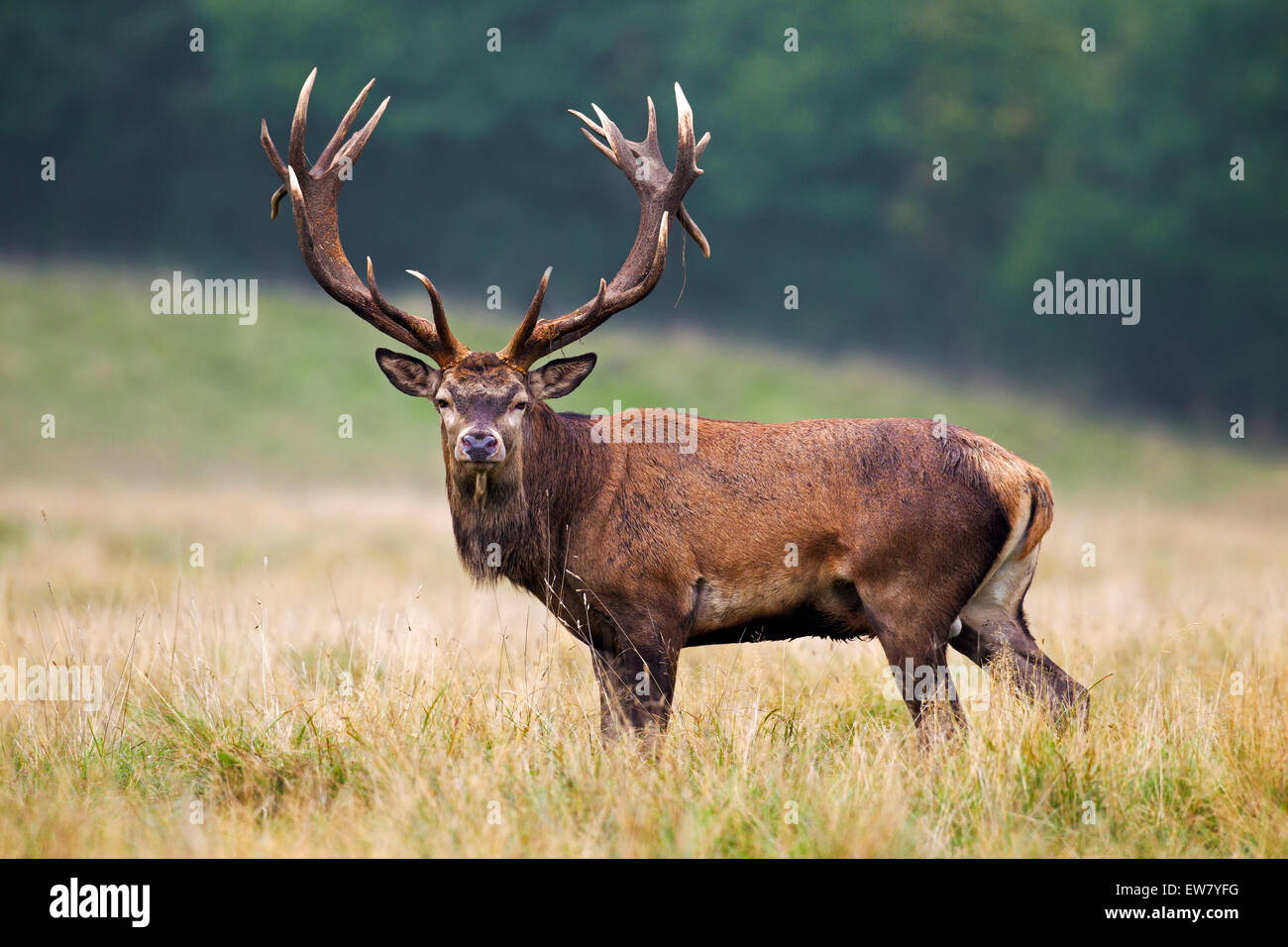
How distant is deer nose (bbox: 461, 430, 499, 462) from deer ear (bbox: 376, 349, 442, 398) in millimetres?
610

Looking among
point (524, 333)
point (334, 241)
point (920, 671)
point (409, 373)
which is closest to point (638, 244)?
point (524, 333)

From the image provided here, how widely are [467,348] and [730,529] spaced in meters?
1.50

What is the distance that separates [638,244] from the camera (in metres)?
6.91

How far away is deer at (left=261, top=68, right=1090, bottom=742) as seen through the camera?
6.01m

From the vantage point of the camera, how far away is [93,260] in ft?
116

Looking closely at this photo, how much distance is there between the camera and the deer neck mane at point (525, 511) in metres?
6.21

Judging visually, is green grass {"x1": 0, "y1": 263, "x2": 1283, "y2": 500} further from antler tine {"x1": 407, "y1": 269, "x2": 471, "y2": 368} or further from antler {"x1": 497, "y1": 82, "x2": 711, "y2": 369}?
antler tine {"x1": 407, "y1": 269, "x2": 471, "y2": 368}

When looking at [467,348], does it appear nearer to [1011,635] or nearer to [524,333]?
[524,333]

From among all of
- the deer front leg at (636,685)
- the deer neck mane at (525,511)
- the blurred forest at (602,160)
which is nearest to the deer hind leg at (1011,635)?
the deer front leg at (636,685)

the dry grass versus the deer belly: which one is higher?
the deer belly

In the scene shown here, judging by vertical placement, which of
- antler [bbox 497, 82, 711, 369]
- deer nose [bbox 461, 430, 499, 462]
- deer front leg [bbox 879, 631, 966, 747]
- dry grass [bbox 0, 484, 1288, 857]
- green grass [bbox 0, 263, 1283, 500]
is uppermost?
green grass [bbox 0, 263, 1283, 500]

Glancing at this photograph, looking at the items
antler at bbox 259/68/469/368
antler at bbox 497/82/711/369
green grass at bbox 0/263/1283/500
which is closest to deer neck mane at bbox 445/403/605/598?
antler at bbox 497/82/711/369

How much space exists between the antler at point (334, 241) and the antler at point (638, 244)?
1.18ft

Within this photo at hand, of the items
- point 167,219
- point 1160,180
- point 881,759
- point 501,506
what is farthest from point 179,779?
point 167,219
